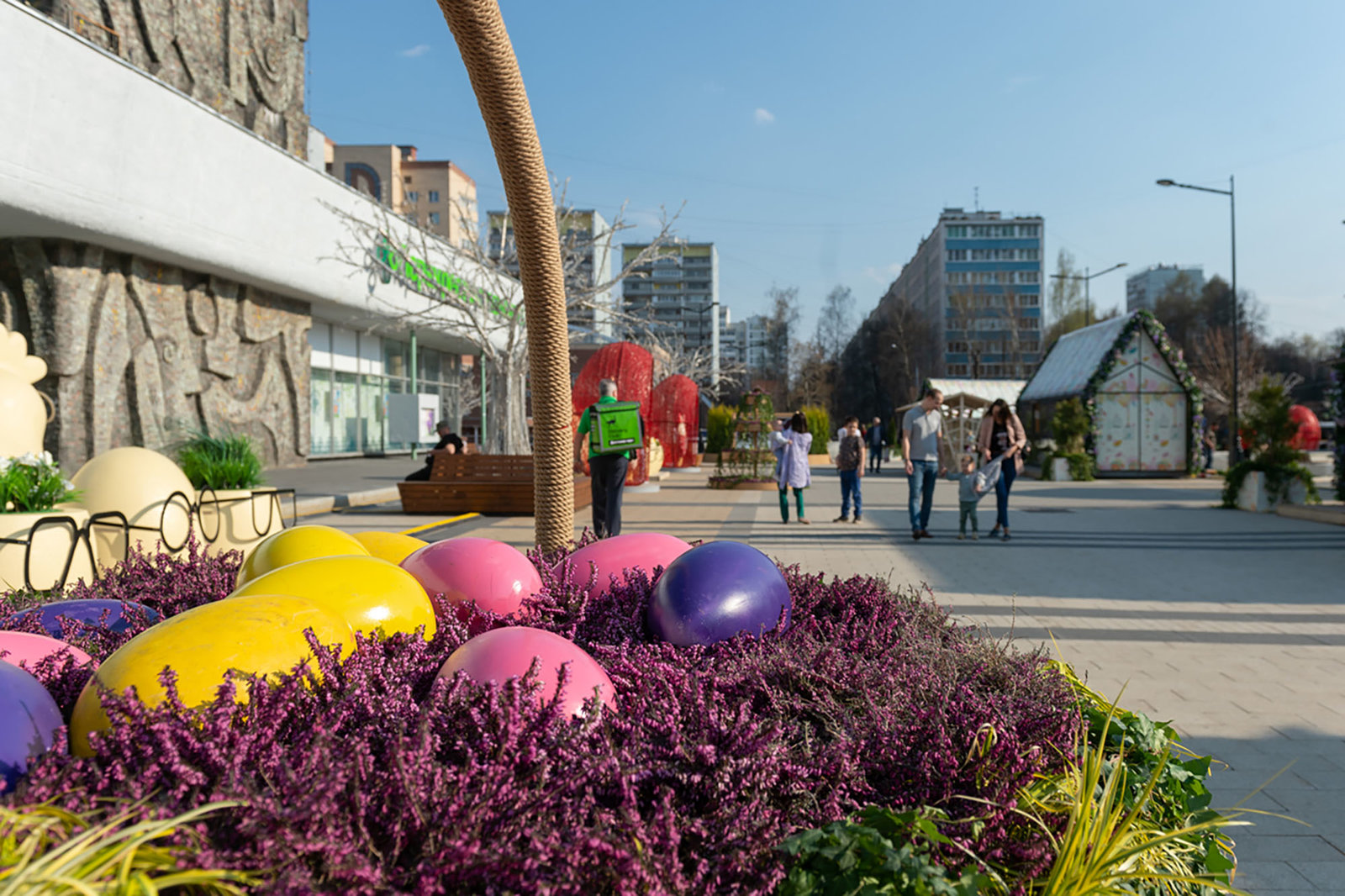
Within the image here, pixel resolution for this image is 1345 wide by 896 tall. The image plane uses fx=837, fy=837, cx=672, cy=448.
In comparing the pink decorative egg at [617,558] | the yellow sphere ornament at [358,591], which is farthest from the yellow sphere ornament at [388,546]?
the yellow sphere ornament at [358,591]

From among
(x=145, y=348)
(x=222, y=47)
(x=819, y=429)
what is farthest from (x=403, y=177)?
(x=145, y=348)

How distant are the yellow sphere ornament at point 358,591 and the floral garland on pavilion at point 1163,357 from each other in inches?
998

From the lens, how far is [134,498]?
605 cm

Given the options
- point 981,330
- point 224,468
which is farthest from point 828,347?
point 224,468

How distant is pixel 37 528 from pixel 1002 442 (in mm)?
10442

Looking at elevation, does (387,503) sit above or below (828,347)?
below

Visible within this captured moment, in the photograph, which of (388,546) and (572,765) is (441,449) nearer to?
(388,546)

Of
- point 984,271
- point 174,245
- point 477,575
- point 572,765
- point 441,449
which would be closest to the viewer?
point 572,765

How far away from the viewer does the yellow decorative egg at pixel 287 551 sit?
144 inches

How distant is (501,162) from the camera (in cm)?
388

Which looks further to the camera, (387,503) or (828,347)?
(828,347)

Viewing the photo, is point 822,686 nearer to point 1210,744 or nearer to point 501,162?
point 1210,744

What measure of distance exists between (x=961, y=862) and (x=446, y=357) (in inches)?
1595

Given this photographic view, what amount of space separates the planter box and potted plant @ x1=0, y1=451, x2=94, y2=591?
17416 millimetres
